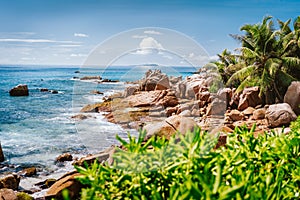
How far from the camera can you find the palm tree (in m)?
19.5

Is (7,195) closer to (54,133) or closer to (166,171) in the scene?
(166,171)

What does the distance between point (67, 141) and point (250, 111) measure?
31.1ft

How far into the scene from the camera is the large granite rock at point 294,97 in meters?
17.8

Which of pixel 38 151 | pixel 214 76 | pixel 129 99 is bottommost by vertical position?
pixel 38 151

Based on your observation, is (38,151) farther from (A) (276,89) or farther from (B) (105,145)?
(A) (276,89)

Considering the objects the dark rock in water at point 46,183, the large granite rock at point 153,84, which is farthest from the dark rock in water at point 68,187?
the large granite rock at point 153,84

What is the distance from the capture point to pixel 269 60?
19391mm

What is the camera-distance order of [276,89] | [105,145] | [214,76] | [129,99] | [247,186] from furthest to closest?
[214,76], [129,99], [276,89], [105,145], [247,186]

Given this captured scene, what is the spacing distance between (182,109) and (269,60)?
5.50m

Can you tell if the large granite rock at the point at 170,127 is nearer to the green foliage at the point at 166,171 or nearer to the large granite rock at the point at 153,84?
the green foliage at the point at 166,171

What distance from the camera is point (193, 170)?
1.48 metres

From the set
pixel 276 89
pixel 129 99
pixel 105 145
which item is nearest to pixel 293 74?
pixel 276 89

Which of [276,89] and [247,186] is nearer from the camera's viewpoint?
[247,186]

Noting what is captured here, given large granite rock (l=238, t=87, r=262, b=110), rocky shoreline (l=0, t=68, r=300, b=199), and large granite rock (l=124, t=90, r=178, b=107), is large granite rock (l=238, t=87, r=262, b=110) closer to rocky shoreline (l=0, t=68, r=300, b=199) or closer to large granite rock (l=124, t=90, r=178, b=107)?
rocky shoreline (l=0, t=68, r=300, b=199)
